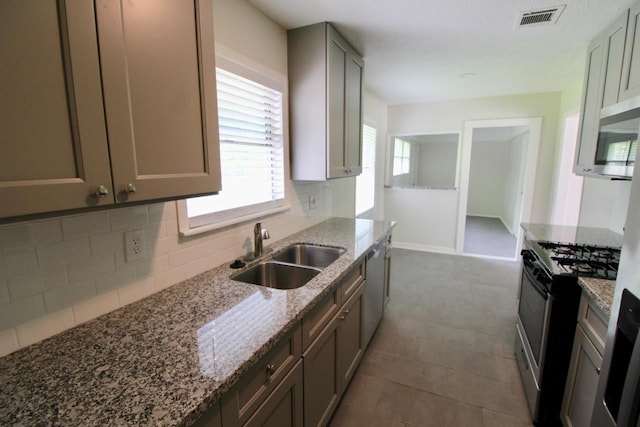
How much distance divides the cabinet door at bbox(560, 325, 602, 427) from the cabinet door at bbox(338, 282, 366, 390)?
1.16m

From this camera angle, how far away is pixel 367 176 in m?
4.48

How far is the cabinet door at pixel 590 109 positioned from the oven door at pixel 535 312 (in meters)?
0.83

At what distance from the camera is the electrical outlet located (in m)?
1.28

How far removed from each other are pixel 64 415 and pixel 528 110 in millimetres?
5279

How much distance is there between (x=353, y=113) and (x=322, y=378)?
214cm

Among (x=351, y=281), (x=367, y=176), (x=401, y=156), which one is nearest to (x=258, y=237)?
(x=351, y=281)

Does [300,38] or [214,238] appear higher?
[300,38]

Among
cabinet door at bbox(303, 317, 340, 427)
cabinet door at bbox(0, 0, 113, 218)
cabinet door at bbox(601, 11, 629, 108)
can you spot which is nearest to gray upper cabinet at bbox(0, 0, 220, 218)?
cabinet door at bbox(0, 0, 113, 218)

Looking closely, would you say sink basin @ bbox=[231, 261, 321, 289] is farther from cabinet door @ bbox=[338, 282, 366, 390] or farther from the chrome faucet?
cabinet door @ bbox=[338, 282, 366, 390]

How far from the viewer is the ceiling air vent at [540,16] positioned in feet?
6.34

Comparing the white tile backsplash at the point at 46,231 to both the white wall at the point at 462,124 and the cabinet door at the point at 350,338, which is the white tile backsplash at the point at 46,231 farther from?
the white wall at the point at 462,124

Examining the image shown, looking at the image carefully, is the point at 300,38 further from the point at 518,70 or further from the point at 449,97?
the point at 449,97

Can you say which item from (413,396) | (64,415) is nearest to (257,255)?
(64,415)

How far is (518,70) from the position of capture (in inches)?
124
